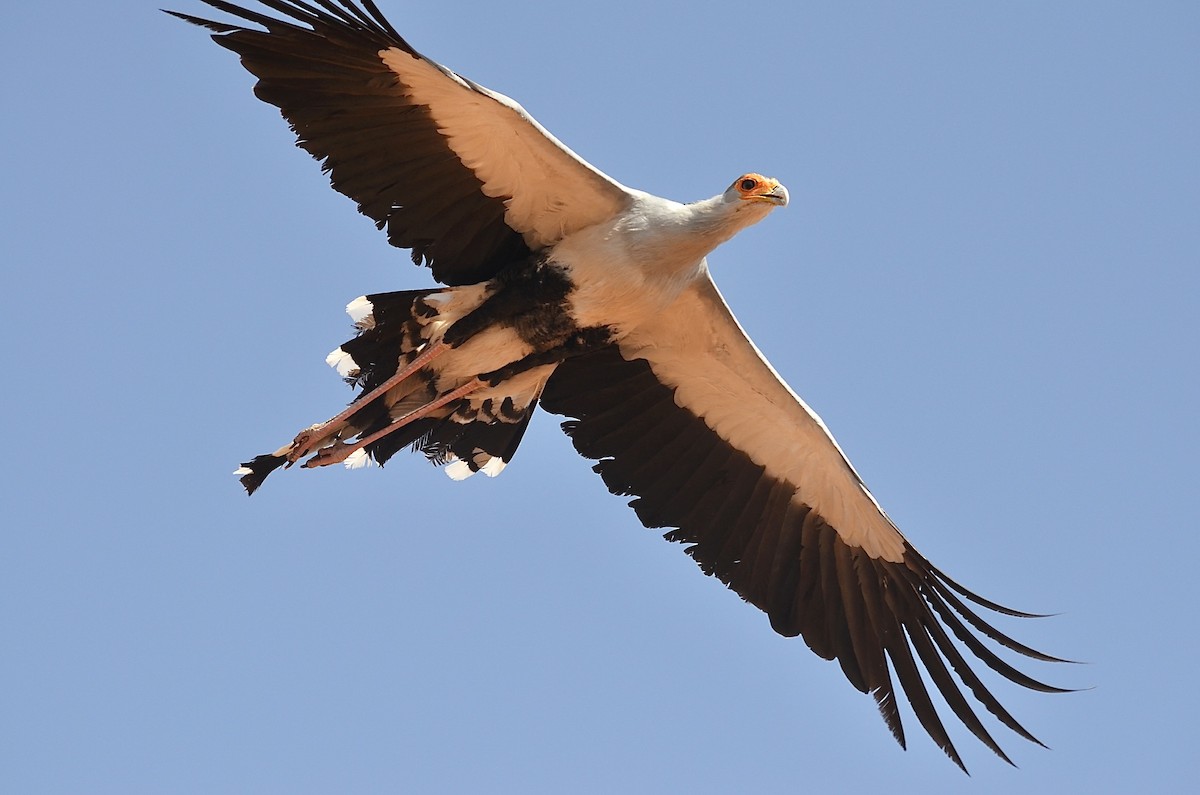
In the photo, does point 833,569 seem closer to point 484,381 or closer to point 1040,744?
point 1040,744

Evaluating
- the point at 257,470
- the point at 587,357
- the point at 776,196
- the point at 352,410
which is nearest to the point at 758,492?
the point at 587,357

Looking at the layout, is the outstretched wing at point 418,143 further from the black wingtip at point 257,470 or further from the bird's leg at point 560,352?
the black wingtip at point 257,470

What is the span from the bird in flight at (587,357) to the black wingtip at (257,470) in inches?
0.4

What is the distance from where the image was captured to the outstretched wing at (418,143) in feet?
31.1

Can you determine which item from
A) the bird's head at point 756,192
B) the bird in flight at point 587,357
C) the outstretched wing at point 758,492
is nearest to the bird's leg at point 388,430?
the bird in flight at point 587,357

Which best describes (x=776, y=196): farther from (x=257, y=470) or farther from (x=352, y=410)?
(x=257, y=470)

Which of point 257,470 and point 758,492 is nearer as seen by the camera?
point 257,470

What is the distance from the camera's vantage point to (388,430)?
1066 centimetres

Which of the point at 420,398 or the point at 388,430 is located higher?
the point at 420,398

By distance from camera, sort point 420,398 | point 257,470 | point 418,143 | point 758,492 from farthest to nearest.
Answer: point 758,492, point 420,398, point 257,470, point 418,143

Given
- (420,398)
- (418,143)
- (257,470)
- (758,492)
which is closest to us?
(418,143)

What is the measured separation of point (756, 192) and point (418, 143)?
2064 mm

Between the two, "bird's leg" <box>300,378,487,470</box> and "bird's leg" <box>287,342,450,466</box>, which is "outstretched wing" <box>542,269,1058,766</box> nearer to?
"bird's leg" <box>300,378,487,470</box>

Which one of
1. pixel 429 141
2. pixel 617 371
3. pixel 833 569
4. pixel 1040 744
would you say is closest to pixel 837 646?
pixel 833 569
